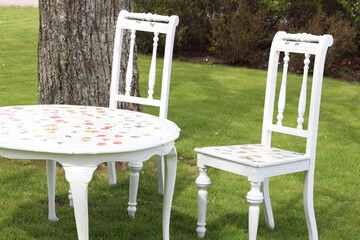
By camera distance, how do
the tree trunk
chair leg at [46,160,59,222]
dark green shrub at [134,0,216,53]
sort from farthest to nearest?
dark green shrub at [134,0,216,53] < the tree trunk < chair leg at [46,160,59,222]

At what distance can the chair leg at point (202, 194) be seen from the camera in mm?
3230

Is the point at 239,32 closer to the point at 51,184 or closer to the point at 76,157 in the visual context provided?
the point at 51,184

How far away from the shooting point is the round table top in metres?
2.39

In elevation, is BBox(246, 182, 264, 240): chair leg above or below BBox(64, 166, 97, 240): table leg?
below

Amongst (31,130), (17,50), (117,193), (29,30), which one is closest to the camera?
(31,130)

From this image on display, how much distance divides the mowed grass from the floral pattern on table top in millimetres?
542

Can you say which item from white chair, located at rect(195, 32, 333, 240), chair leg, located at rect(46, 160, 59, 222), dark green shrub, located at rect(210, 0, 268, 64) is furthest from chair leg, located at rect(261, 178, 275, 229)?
dark green shrub, located at rect(210, 0, 268, 64)

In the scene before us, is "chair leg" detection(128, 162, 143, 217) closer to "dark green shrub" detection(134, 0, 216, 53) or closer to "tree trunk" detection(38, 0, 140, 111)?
"tree trunk" detection(38, 0, 140, 111)

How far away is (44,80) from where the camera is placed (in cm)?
454

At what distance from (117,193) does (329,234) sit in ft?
5.06

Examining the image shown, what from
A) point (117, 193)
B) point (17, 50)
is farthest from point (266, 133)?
point (17, 50)

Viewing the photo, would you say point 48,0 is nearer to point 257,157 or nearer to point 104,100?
point 104,100

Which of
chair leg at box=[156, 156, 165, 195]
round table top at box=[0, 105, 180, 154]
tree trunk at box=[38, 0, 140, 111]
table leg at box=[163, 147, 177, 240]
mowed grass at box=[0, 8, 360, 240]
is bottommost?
mowed grass at box=[0, 8, 360, 240]

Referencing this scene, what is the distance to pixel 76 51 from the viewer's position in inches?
175
